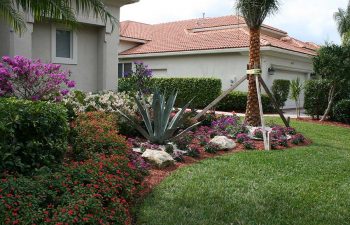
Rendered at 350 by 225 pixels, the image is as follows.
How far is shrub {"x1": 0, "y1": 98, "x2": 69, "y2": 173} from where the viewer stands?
5164 mm

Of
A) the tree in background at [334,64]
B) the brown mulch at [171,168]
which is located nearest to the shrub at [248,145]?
the brown mulch at [171,168]

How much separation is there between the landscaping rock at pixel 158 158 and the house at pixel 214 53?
48.4 ft

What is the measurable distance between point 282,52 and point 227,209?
60.0 ft

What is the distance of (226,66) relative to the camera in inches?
896

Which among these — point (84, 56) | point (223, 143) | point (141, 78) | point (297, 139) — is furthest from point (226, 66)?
point (223, 143)

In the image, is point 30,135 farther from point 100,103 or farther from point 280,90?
point 280,90

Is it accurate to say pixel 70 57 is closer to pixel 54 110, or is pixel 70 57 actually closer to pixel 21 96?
pixel 21 96

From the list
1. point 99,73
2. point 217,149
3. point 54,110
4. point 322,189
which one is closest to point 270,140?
point 217,149

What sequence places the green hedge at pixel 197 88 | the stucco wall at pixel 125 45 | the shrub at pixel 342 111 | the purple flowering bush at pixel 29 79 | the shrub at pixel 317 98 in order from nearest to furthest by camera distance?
the purple flowering bush at pixel 29 79
the shrub at pixel 342 111
the shrub at pixel 317 98
the green hedge at pixel 197 88
the stucco wall at pixel 125 45

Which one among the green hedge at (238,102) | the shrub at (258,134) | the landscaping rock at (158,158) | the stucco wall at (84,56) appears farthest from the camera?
the green hedge at (238,102)

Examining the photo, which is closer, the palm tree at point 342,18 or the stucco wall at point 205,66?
the stucco wall at point 205,66

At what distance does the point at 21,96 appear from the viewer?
1018 centimetres

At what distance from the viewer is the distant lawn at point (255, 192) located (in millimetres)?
4945

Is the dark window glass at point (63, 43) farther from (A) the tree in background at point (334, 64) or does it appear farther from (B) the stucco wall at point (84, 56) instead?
(A) the tree in background at point (334, 64)
